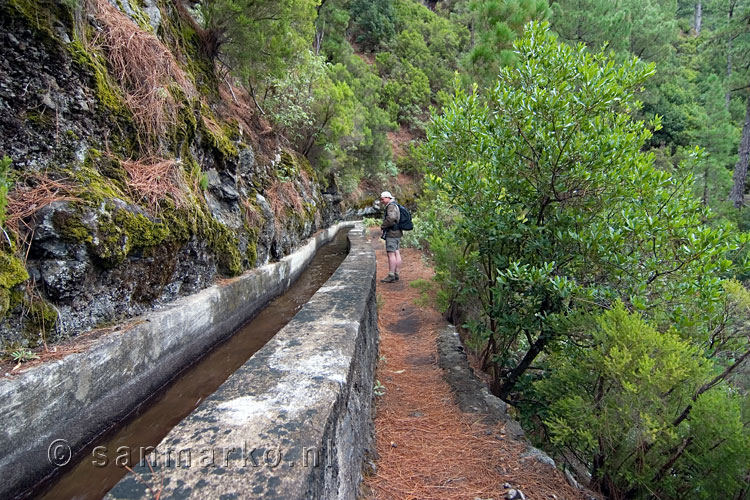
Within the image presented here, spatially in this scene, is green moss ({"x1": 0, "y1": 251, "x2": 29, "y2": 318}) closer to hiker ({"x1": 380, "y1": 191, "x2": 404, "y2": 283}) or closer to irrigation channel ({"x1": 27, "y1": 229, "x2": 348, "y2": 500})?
irrigation channel ({"x1": 27, "y1": 229, "x2": 348, "y2": 500})

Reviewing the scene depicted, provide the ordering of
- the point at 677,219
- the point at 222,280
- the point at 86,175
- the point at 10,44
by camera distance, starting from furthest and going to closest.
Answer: the point at 222,280 → the point at 86,175 → the point at 10,44 → the point at 677,219

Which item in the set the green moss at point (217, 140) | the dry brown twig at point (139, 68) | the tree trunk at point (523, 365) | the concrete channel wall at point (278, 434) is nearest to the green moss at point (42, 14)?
the dry brown twig at point (139, 68)

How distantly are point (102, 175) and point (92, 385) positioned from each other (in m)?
1.80

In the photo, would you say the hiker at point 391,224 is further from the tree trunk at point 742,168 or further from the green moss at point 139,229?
the tree trunk at point 742,168

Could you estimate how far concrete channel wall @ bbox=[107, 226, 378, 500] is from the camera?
116 cm

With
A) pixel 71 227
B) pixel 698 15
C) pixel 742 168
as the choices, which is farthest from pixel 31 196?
pixel 698 15

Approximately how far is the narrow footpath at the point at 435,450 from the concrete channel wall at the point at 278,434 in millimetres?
246

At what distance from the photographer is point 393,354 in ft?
14.3

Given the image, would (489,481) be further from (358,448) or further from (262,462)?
(262,462)

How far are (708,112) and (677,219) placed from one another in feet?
81.8

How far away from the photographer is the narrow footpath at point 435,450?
2156mm

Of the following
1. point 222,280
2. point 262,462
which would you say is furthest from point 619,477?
point 222,280

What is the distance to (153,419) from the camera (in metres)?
2.94

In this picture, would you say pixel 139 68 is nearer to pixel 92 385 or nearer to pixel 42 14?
pixel 42 14
